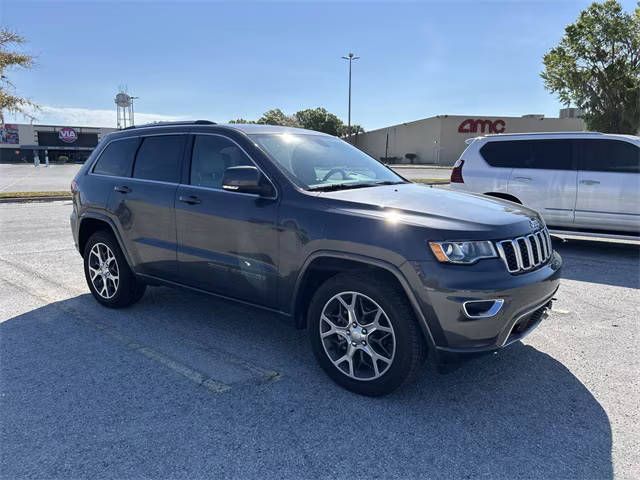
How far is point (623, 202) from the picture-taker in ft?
25.3

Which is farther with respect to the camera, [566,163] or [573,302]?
[566,163]

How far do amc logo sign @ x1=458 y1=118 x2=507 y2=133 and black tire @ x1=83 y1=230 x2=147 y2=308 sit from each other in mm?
56221

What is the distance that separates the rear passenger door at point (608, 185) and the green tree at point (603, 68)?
2175 cm

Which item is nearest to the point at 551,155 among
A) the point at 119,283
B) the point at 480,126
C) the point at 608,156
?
the point at 608,156

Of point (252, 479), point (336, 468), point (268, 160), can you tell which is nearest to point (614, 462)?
point (336, 468)

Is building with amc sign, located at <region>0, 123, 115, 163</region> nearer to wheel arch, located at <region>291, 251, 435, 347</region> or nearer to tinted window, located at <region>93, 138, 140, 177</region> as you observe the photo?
tinted window, located at <region>93, 138, 140, 177</region>

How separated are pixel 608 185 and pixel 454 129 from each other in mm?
51745

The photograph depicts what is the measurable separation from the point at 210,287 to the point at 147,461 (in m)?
1.70

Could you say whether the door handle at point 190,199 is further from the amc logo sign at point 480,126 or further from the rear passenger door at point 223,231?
the amc logo sign at point 480,126

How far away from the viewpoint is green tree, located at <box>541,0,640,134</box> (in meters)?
25.5

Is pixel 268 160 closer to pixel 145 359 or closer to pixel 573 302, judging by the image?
pixel 145 359

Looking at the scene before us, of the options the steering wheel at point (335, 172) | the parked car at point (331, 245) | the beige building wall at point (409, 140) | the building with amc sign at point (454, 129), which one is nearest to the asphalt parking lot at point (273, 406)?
the parked car at point (331, 245)

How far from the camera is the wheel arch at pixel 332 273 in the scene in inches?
116

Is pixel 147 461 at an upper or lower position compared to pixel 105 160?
lower
